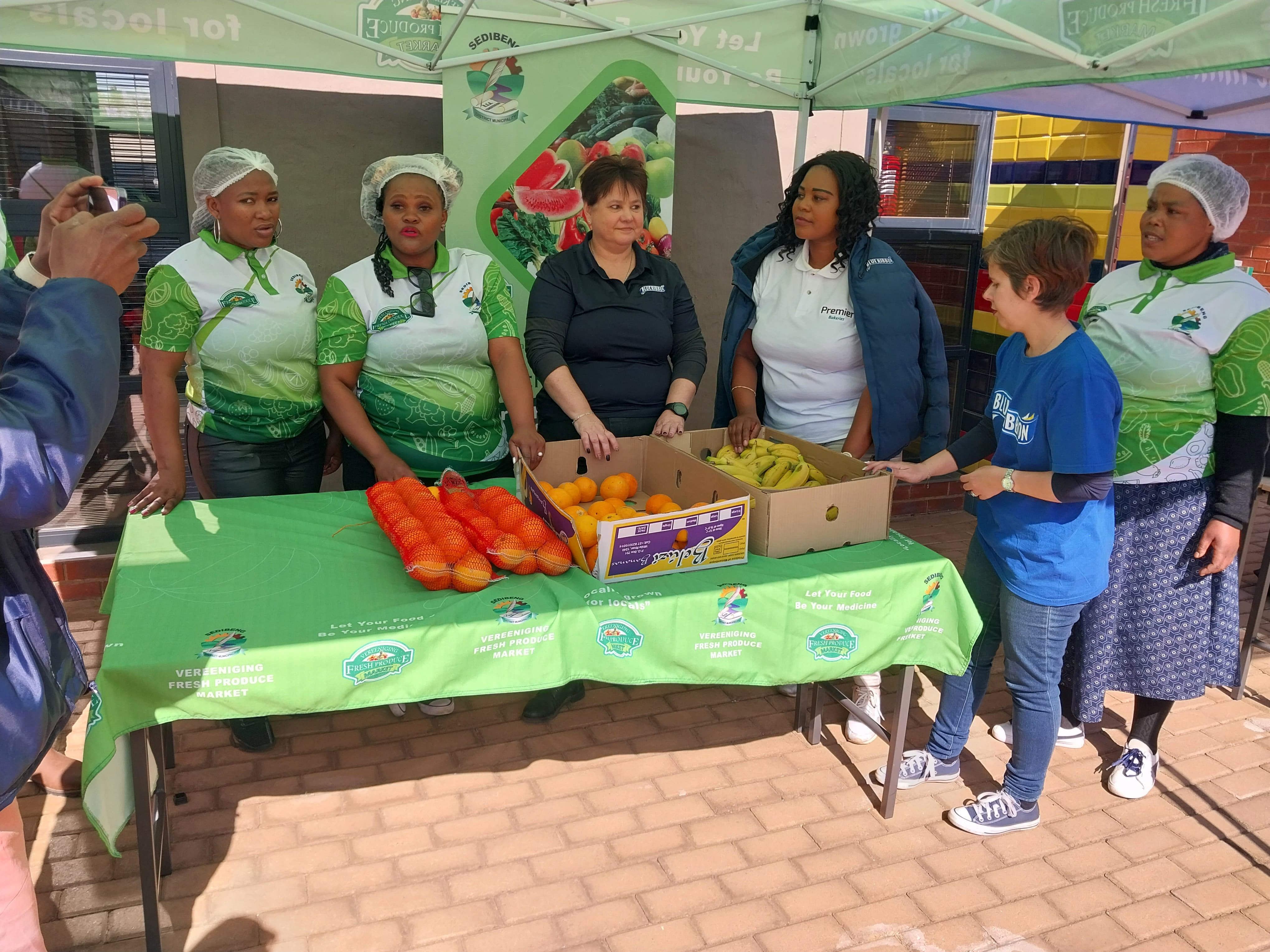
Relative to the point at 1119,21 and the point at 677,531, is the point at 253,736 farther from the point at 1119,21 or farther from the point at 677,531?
the point at 1119,21

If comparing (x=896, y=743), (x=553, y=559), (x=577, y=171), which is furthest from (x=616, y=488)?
(x=577, y=171)

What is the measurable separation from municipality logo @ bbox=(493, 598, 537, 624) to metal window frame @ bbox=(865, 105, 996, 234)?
3994mm

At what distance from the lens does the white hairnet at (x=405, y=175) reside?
3035mm

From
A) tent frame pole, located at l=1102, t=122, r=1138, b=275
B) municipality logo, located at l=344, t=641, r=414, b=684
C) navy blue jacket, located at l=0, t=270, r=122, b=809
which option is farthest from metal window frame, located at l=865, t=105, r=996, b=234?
navy blue jacket, located at l=0, t=270, r=122, b=809

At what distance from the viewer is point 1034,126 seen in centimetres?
592

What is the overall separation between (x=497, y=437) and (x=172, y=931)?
5.59ft

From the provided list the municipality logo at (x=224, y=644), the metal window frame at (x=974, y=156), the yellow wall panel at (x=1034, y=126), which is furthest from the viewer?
the yellow wall panel at (x=1034, y=126)

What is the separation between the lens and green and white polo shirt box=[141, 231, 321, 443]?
285 centimetres

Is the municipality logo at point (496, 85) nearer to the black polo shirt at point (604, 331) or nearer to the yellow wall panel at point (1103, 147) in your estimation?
the black polo shirt at point (604, 331)

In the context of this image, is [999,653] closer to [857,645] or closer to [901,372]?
[901,372]

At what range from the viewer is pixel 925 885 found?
2.66m

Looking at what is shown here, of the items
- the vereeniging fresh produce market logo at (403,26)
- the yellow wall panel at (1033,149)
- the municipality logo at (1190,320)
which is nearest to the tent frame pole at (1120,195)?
the yellow wall panel at (1033,149)

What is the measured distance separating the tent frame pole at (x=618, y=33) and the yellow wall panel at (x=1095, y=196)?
256 cm

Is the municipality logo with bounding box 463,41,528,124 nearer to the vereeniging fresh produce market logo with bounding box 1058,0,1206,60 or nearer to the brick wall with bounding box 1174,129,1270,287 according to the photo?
the vereeniging fresh produce market logo with bounding box 1058,0,1206,60
